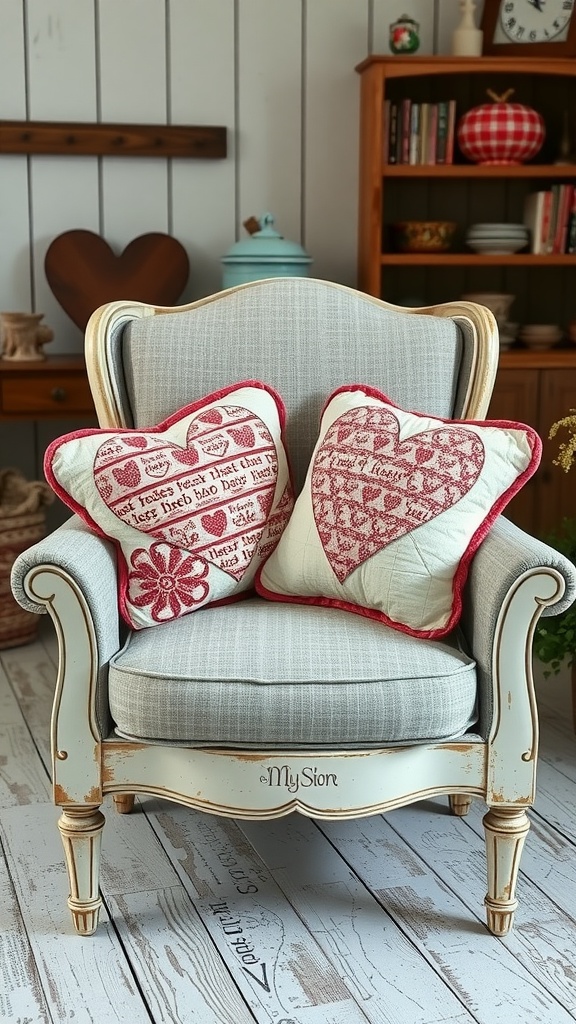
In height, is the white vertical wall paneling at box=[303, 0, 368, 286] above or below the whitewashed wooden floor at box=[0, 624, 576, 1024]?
above

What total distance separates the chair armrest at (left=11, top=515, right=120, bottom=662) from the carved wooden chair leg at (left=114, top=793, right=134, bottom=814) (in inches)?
20.1

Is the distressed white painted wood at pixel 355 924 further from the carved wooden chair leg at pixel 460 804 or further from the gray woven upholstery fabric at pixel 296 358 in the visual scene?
the gray woven upholstery fabric at pixel 296 358

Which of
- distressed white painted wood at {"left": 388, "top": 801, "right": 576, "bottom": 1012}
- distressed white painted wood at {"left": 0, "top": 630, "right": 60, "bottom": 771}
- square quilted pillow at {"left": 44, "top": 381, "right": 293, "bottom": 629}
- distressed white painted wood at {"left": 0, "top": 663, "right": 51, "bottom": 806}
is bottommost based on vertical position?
distressed white painted wood at {"left": 0, "top": 630, "right": 60, "bottom": 771}

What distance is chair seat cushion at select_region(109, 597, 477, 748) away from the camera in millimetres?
1630

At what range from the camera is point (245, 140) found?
3.40 metres

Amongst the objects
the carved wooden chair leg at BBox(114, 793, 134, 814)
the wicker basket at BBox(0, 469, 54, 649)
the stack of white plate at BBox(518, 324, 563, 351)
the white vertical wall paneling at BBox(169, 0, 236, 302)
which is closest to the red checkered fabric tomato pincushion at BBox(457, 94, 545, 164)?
the stack of white plate at BBox(518, 324, 563, 351)

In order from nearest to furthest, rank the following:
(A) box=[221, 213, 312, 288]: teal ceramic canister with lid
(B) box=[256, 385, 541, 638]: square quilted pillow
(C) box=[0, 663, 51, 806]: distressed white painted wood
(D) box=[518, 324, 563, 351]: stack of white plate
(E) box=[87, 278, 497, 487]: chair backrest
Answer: (B) box=[256, 385, 541, 638]: square quilted pillow, (E) box=[87, 278, 497, 487]: chair backrest, (C) box=[0, 663, 51, 806]: distressed white painted wood, (A) box=[221, 213, 312, 288]: teal ceramic canister with lid, (D) box=[518, 324, 563, 351]: stack of white plate

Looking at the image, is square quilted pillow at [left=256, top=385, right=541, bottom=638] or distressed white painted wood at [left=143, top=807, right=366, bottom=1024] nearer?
distressed white painted wood at [left=143, top=807, right=366, bottom=1024]

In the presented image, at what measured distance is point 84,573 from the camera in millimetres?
1679

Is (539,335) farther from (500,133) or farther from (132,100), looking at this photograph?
(132,100)

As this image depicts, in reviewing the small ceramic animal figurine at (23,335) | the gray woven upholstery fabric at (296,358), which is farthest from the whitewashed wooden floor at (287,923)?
the small ceramic animal figurine at (23,335)

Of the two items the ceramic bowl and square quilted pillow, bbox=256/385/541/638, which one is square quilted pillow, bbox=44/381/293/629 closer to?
square quilted pillow, bbox=256/385/541/638

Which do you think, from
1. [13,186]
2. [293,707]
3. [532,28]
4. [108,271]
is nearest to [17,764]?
[293,707]

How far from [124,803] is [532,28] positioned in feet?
8.10
